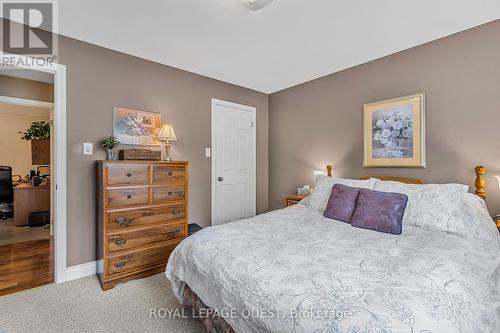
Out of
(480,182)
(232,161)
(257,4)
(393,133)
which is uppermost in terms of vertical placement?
(257,4)

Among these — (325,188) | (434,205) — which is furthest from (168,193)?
(434,205)

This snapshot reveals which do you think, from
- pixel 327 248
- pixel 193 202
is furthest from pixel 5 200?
pixel 327 248

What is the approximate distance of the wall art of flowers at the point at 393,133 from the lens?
2.73 meters

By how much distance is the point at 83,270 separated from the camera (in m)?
2.55

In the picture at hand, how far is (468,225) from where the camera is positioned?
71.1 inches

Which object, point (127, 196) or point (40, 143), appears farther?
point (40, 143)

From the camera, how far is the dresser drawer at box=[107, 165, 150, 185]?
7.68ft

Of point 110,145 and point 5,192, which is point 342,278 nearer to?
point 110,145

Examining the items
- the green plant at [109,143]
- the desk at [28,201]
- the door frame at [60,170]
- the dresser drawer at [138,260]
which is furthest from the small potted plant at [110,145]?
the desk at [28,201]

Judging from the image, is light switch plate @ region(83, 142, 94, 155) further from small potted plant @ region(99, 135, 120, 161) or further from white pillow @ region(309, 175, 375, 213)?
white pillow @ region(309, 175, 375, 213)

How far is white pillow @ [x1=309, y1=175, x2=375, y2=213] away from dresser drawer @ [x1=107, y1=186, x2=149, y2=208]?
1753 millimetres

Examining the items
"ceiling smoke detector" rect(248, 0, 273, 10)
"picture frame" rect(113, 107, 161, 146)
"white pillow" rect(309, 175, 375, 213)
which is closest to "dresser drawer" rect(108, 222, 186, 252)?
"picture frame" rect(113, 107, 161, 146)

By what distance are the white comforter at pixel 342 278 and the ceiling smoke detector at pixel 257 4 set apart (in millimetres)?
1729

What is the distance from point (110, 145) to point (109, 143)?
2 centimetres
